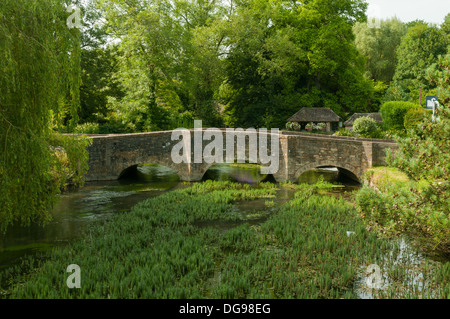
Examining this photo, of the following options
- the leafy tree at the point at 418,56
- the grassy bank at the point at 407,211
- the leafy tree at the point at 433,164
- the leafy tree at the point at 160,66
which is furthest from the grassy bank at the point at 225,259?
the leafy tree at the point at 418,56

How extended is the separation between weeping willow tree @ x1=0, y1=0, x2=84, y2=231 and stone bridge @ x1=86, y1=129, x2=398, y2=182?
12.6 meters

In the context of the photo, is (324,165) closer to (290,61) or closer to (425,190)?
(425,190)

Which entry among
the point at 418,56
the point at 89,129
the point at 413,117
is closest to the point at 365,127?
the point at 413,117

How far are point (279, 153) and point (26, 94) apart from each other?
1398 centimetres

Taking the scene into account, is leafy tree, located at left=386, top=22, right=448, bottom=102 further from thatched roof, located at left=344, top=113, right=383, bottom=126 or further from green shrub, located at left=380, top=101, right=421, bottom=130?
green shrub, located at left=380, top=101, right=421, bottom=130

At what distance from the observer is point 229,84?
35906 millimetres

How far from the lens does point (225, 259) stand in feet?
29.5

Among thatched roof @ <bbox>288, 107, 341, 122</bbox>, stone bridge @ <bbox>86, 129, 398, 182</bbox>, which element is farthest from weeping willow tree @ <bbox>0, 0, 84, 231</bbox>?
thatched roof @ <bbox>288, 107, 341, 122</bbox>

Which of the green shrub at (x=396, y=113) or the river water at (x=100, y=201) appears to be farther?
the green shrub at (x=396, y=113)

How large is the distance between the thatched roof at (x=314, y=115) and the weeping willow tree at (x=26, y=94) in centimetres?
2895

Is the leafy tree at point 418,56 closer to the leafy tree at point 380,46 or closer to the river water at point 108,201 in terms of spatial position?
the leafy tree at point 380,46

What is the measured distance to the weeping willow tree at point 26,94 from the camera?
7.32m
